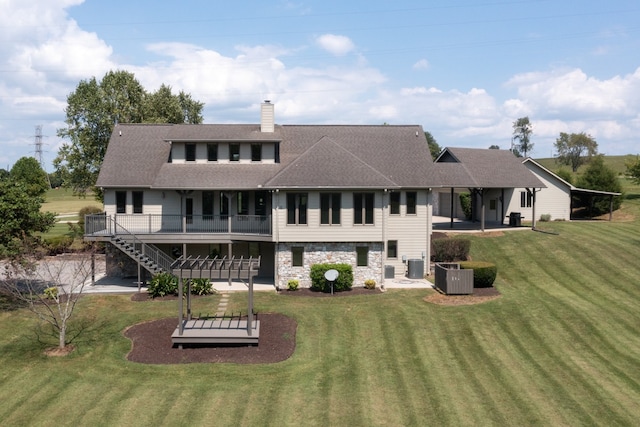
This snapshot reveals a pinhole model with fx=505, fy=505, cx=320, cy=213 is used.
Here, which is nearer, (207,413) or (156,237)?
(207,413)

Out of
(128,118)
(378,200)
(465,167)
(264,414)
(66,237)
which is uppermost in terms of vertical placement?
(128,118)

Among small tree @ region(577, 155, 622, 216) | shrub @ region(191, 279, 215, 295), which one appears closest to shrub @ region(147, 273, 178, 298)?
shrub @ region(191, 279, 215, 295)

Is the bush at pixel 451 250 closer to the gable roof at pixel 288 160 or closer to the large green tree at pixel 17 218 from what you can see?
the gable roof at pixel 288 160

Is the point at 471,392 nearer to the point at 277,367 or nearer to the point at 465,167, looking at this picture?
the point at 277,367

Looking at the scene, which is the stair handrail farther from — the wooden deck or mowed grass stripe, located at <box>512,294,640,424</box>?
mowed grass stripe, located at <box>512,294,640,424</box>

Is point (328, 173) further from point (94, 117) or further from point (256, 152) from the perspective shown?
point (94, 117)

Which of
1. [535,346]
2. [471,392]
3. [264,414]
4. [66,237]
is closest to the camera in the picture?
[264,414]

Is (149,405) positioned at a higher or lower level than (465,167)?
lower

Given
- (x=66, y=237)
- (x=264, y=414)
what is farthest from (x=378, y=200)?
(x=66, y=237)
